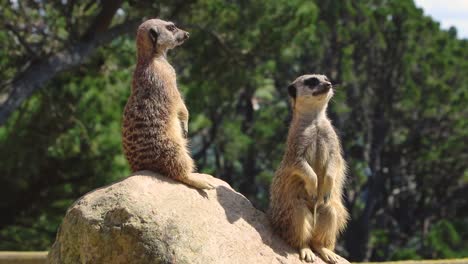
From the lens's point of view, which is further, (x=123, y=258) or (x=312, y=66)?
(x=312, y=66)

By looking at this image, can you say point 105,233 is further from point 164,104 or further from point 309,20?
point 309,20

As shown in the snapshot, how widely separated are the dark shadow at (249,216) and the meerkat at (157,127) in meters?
0.12

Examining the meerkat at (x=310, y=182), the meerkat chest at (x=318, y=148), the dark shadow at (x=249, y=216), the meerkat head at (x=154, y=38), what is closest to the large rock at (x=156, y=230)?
the dark shadow at (x=249, y=216)

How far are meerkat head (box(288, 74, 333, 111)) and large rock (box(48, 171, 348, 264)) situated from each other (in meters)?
0.77

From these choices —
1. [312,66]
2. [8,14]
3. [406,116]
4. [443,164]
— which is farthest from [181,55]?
[443,164]

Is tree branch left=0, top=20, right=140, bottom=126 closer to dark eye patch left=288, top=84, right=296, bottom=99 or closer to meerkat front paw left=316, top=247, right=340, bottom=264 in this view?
dark eye patch left=288, top=84, right=296, bottom=99

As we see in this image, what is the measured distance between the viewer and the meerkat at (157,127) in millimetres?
3781

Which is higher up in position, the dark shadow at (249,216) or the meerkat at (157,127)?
the meerkat at (157,127)

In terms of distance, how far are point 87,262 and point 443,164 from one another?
1235 cm

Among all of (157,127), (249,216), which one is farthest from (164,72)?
(249,216)

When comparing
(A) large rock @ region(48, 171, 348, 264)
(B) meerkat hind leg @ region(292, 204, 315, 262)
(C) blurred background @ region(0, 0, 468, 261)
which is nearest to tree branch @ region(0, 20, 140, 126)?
(C) blurred background @ region(0, 0, 468, 261)

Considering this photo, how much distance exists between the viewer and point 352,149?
49.1ft

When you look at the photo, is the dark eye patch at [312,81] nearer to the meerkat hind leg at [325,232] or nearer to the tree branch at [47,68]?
the meerkat hind leg at [325,232]

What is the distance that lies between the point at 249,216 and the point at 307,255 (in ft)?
1.30
